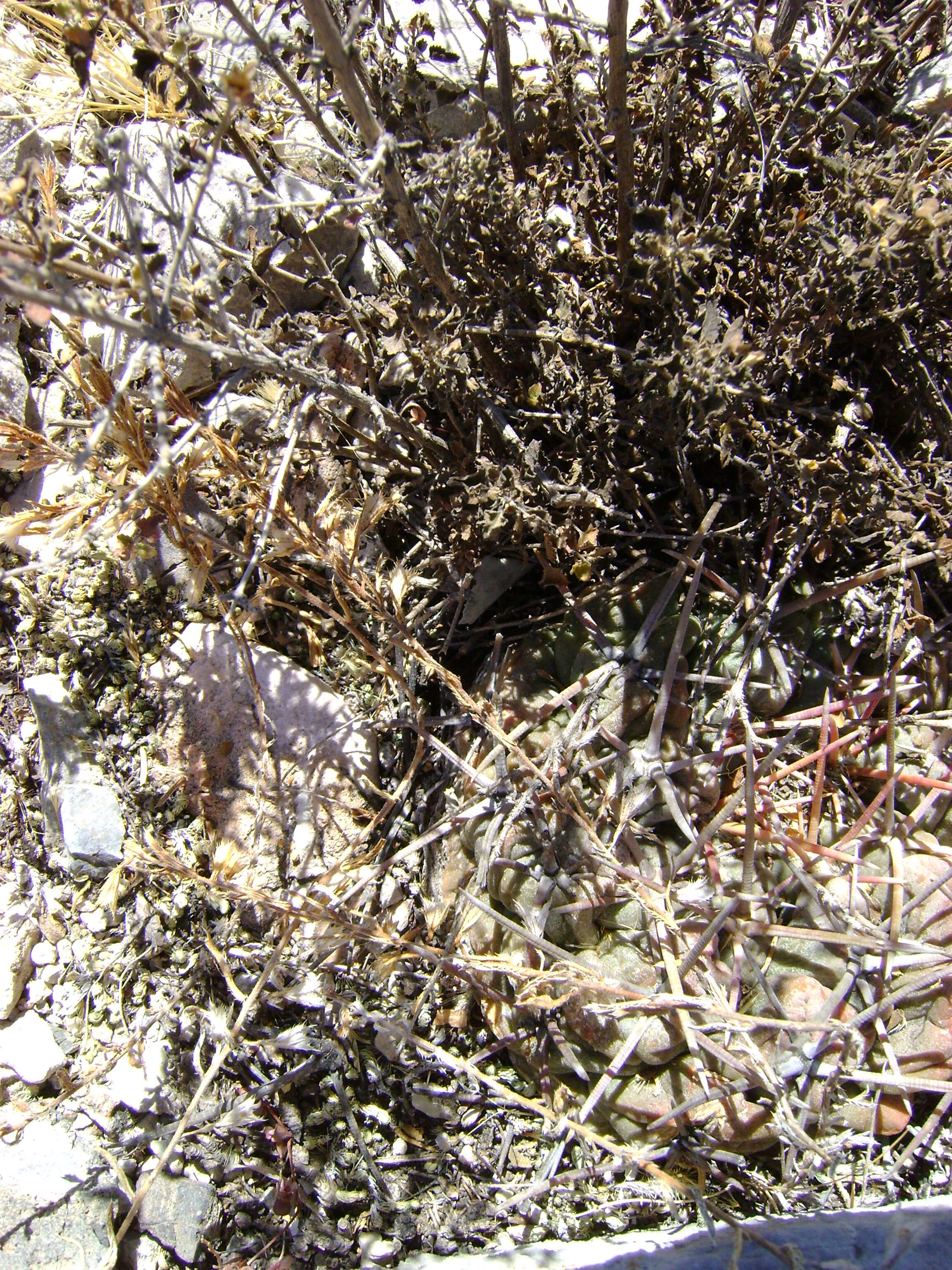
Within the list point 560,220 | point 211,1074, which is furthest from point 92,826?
point 560,220

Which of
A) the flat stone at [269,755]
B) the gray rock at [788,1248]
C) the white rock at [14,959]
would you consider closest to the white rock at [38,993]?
the white rock at [14,959]

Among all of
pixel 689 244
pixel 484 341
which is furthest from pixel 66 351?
pixel 689 244

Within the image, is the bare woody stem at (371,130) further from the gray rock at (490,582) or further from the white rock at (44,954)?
the white rock at (44,954)

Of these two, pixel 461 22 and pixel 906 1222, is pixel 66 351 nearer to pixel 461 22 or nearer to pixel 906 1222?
pixel 461 22

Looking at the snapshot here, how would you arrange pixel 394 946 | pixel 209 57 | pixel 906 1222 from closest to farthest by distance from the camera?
1. pixel 906 1222
2. pixel 394 946
3. pixel 209 57

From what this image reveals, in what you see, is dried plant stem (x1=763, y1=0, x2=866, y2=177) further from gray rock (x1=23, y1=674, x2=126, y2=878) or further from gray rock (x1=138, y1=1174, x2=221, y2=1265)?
gray rock (x1=138, y1=1174, x2=221, y2=1265)

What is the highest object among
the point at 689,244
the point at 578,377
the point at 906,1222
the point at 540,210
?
the point at 540,210

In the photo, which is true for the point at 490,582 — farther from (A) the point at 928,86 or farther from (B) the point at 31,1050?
(A) the point at 928,86

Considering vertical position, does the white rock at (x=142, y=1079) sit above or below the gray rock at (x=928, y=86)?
below
